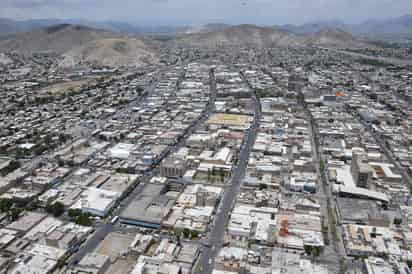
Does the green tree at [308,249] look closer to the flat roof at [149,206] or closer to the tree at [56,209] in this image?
the flat roof at [149,206]

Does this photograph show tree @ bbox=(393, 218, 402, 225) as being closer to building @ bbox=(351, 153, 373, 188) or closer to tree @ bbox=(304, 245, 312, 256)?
building @ bbox=(351, 153, 373, 188)

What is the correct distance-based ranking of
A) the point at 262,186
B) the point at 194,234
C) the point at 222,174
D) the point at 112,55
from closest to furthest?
the point at 194,234
the point at 262,186
the point at 222,174
the point at 112,55

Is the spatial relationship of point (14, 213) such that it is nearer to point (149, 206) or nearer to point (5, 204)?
point (5, 204)

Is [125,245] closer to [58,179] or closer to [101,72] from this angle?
[58,179]

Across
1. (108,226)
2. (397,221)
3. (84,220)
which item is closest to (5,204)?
(84,220)

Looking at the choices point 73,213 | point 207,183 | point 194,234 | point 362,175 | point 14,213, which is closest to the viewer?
point 194,234

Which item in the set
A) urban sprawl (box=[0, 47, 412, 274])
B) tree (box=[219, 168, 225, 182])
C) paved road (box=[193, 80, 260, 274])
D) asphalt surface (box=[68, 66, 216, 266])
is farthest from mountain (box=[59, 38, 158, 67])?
tree (box=[219, 168, 225, 182])
